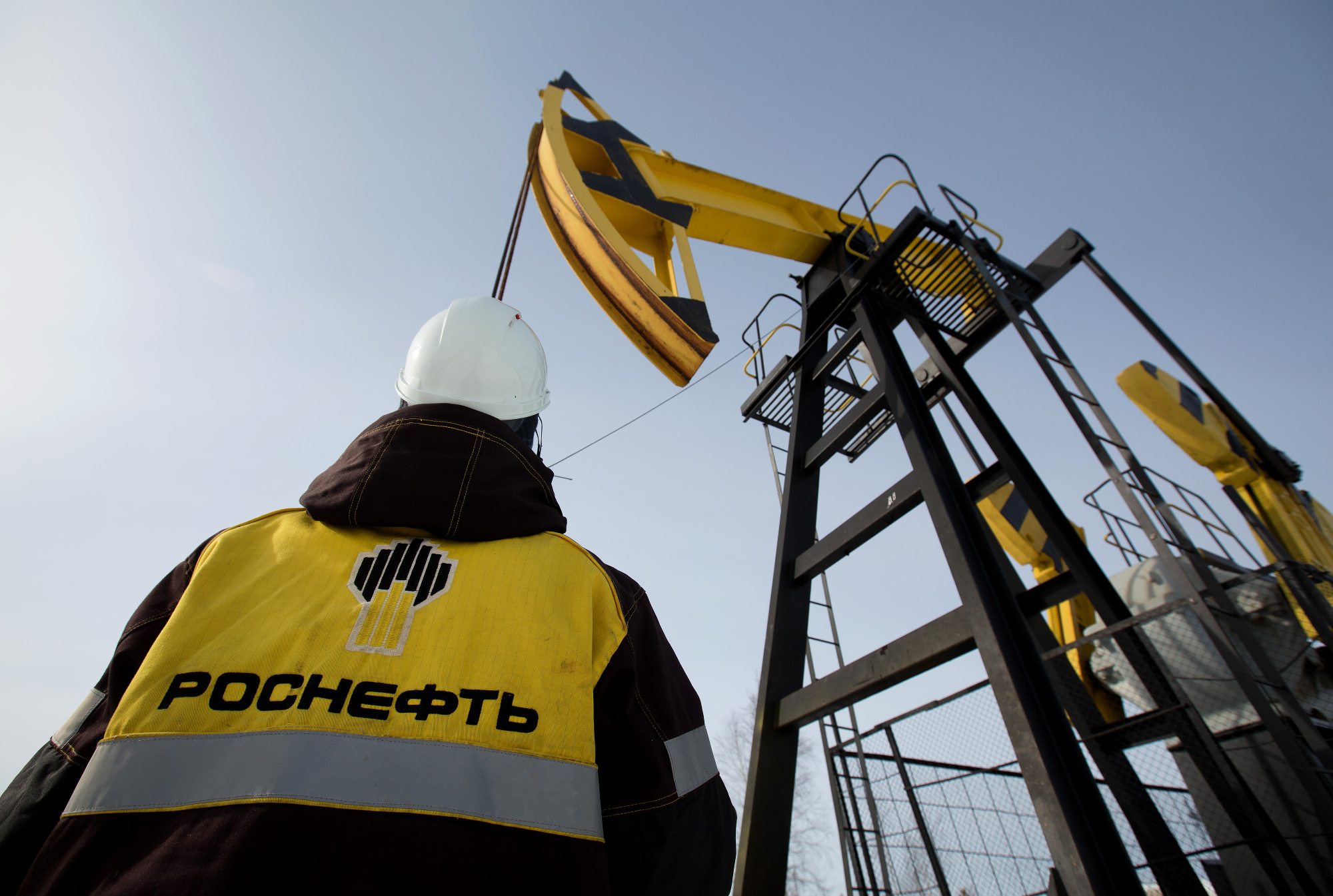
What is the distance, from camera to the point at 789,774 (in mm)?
3062

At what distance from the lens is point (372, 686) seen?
1055 millimetres

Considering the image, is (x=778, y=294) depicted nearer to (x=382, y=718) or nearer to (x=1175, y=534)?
(x=1175, y=534)

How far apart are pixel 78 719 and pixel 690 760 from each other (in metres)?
1.19

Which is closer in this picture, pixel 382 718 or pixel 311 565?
pixel 382 718

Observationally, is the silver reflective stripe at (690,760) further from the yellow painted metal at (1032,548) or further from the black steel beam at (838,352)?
the yellow painted metal at (1032,548)

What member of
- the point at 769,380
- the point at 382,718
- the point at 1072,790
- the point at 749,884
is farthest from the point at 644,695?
the point at 769,380

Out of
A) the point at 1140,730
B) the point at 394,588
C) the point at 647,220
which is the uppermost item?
the point at 647,220

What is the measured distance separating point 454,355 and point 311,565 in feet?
2.87

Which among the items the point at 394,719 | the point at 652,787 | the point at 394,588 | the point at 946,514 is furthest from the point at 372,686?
the point at 946,514

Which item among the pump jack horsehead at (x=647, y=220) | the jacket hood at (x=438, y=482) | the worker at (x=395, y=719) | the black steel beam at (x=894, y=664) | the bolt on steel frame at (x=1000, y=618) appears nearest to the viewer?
the worker at (x=395, y=719)

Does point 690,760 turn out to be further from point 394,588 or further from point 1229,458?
point 1229,458

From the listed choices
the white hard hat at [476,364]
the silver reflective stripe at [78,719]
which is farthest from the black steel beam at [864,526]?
the silver reflective stripe at [78,719]

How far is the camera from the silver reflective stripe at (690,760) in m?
1.24

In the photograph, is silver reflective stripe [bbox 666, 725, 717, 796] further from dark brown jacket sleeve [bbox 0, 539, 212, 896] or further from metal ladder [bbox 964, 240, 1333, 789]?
metal ladder [bbox 964, 240, 1333, 789]
